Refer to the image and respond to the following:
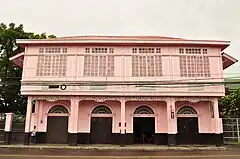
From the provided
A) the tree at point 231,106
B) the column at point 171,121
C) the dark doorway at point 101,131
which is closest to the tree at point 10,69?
the dark doorway at point 101,131

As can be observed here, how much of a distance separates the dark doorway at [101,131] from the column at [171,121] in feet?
15.1

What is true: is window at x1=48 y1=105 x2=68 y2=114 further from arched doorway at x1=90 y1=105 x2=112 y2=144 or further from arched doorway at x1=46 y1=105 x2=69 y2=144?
arched doorway at x1=90 y1=105 x2=112 y2=144

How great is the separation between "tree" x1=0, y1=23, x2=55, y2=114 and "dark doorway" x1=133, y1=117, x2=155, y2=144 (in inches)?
505

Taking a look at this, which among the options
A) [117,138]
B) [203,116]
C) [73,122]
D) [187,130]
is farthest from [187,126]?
[73,122]

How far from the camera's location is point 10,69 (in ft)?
86.8

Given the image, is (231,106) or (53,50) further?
(231,106)

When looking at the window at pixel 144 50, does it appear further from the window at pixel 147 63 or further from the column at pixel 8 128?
the column at pixel 8 128

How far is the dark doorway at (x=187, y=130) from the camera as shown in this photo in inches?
794

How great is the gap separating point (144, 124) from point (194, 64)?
6.13m

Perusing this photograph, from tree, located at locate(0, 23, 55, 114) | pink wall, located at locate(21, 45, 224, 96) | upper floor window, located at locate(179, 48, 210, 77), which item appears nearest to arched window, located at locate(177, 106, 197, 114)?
pink wall, located at locate(21, 45, 224, 96)

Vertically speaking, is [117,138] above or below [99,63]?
below

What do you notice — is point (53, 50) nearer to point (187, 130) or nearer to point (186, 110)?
point (186, 110)

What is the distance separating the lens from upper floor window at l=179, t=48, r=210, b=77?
19589 mm

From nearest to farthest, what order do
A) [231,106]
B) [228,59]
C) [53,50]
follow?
[53,50], [228,59], [231,106]
